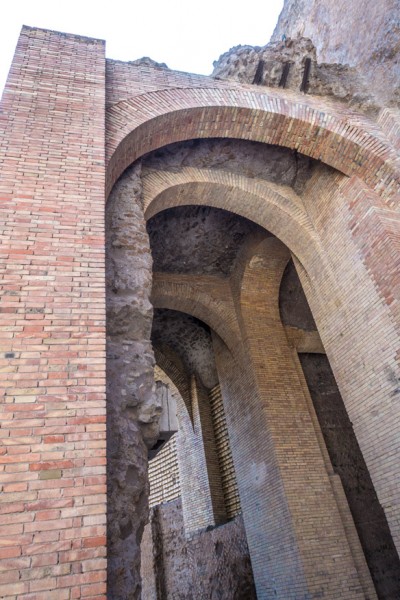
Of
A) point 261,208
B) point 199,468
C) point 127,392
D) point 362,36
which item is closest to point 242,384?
point 199,468

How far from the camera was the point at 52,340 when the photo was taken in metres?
2.85

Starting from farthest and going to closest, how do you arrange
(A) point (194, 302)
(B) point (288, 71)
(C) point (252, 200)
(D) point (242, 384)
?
1. (A) point (194, 302)
2. (D) point (242, 384)
3. (C) point (252, 200)
4. (B) point (288, 71)

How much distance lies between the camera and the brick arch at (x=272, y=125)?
5508mm

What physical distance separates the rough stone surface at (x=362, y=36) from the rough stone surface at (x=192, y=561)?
25.4 ft

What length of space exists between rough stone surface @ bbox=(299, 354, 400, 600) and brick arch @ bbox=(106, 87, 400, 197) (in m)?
4.03

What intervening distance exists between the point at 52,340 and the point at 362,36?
24.3 ft

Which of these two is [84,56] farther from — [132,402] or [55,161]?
[132,402]

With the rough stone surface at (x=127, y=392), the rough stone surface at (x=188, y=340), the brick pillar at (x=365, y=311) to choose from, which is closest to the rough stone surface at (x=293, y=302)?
the rough stone surface at (x=188, y=340)

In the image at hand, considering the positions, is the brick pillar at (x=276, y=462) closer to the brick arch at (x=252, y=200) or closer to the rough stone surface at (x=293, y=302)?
the rough stone surface at (x=293, y=302)

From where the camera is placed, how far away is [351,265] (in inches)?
229

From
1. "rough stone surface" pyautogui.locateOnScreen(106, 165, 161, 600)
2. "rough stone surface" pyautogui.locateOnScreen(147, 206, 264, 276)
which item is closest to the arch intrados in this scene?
"rough stone surface" pyautogui.locateOnScreen(147, 206, 264, 276)

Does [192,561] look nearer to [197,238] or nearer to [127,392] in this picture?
[197,238]

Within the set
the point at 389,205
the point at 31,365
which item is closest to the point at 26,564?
the point at 31,365

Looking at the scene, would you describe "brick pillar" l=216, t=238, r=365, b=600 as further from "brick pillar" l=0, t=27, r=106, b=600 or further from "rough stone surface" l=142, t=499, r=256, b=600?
"brick pillar" l=0, t=27, r=106, b=600
